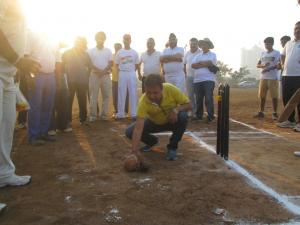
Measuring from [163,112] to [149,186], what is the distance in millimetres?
1494

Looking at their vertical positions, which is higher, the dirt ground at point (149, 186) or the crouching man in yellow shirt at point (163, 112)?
the crouching man in yellow shirt at point (163, 112)

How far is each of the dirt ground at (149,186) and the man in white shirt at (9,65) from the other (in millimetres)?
379

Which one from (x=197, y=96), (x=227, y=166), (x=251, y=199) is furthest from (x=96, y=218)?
(x=197, y=96)

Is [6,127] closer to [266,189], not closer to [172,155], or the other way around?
[172,155]

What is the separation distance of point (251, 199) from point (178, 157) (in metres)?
1.95

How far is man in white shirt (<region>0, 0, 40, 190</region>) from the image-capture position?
404cm

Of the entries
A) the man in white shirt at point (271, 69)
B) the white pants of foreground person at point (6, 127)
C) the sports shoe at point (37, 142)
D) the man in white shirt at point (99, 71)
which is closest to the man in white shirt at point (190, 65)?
the man in white shirt at point (271, 69)

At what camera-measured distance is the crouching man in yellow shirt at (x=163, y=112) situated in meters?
5.23

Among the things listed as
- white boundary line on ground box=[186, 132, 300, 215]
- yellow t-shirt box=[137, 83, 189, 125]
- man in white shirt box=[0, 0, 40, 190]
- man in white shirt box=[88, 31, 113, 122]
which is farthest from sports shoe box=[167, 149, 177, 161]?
man in white shirt box=[88, 31, 113, 122]

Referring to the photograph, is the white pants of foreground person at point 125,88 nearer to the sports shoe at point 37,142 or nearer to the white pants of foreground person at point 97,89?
the white pants of foreground person at point 97,89

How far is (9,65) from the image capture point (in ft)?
13.8

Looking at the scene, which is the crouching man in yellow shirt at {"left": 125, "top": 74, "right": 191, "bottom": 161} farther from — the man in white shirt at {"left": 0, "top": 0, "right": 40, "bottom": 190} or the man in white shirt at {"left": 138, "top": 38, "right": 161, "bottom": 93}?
the man in white shirt at {"left": 138, "top": 38, "right": 161, "bottom": 93}

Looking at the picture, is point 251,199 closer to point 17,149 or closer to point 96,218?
point 96,218

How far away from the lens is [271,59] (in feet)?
34.1
